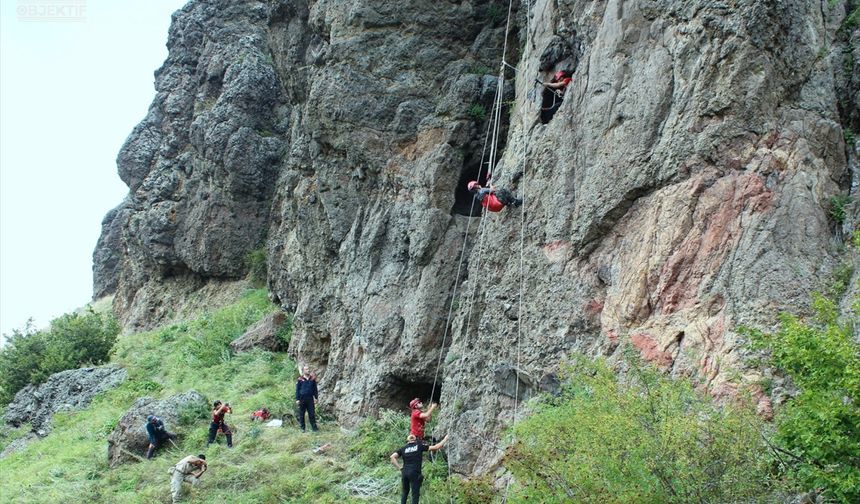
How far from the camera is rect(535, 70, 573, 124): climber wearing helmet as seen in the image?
16.0 m

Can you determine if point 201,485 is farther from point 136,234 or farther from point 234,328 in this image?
point 136,234

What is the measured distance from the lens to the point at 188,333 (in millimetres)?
28391

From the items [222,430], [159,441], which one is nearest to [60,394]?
[159,441]

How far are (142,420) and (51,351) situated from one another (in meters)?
10.1

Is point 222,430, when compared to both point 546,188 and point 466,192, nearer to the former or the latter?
point 466,192

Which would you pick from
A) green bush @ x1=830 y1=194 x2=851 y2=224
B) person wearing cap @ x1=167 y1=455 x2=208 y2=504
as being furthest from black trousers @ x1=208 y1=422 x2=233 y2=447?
green bush @ x1=830 y1=194 x2=851 y2=224

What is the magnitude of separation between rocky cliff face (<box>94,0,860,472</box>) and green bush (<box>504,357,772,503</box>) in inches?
65.6

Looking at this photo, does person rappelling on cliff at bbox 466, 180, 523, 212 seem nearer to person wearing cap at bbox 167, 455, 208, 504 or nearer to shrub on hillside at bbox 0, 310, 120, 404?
person wearing cap at bbox 167, 455, 208, 504

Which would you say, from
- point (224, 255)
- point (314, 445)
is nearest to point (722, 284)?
point (314, 445)

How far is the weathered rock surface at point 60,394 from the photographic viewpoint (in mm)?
24859

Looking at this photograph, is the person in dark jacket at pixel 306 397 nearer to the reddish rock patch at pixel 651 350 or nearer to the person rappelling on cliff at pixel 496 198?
the person rappelling on cliff at pixel 496 198

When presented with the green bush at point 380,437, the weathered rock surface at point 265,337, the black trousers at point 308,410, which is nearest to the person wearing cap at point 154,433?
the black trousers at point 308,410

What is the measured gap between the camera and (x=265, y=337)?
25.1 m

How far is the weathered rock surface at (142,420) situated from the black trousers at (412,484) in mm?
8327
